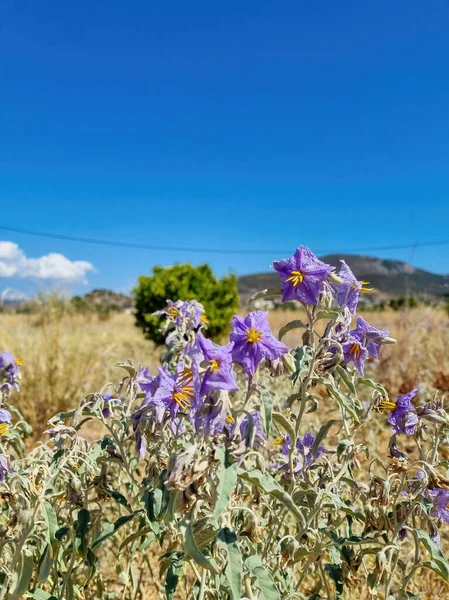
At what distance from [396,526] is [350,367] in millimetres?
430

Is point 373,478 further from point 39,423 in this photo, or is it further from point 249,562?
point 39,423

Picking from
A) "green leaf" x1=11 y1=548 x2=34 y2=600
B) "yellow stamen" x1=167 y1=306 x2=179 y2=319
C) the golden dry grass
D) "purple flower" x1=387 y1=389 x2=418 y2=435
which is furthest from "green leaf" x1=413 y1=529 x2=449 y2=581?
the golden dry grass

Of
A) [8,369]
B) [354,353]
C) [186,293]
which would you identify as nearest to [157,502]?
[354,353]

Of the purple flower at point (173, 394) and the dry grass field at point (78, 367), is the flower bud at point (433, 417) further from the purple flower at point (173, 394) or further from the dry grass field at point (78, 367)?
the dry grass field at point (78, 367)

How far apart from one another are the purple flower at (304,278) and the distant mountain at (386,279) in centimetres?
12

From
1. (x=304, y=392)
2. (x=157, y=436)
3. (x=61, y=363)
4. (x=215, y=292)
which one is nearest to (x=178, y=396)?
(x=157, y=436)

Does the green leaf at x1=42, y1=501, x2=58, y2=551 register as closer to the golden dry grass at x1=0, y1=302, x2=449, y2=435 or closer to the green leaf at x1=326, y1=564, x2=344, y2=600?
the green leaf at x1=326, y1=564, x2=344, y2=600

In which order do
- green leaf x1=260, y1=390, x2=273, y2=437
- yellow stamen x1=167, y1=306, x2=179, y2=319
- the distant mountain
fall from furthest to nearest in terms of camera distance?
1. the distant mountain
2. yellow stamen x1=167, y1=306, x2=179, y2=319
3. green leaf x1=260, y1=390, x2=273, y2=437

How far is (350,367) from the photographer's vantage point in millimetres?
1382

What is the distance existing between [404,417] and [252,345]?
716 millimetres

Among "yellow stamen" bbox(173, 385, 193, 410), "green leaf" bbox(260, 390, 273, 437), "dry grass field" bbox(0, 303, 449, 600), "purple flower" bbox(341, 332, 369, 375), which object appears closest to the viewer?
"green leaf" bbox(260, 390, 273, 437)

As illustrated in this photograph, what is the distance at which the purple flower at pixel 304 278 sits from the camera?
3.72 ft

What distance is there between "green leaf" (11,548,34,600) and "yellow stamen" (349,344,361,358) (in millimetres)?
976

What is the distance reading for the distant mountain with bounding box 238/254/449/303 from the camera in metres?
4.93
